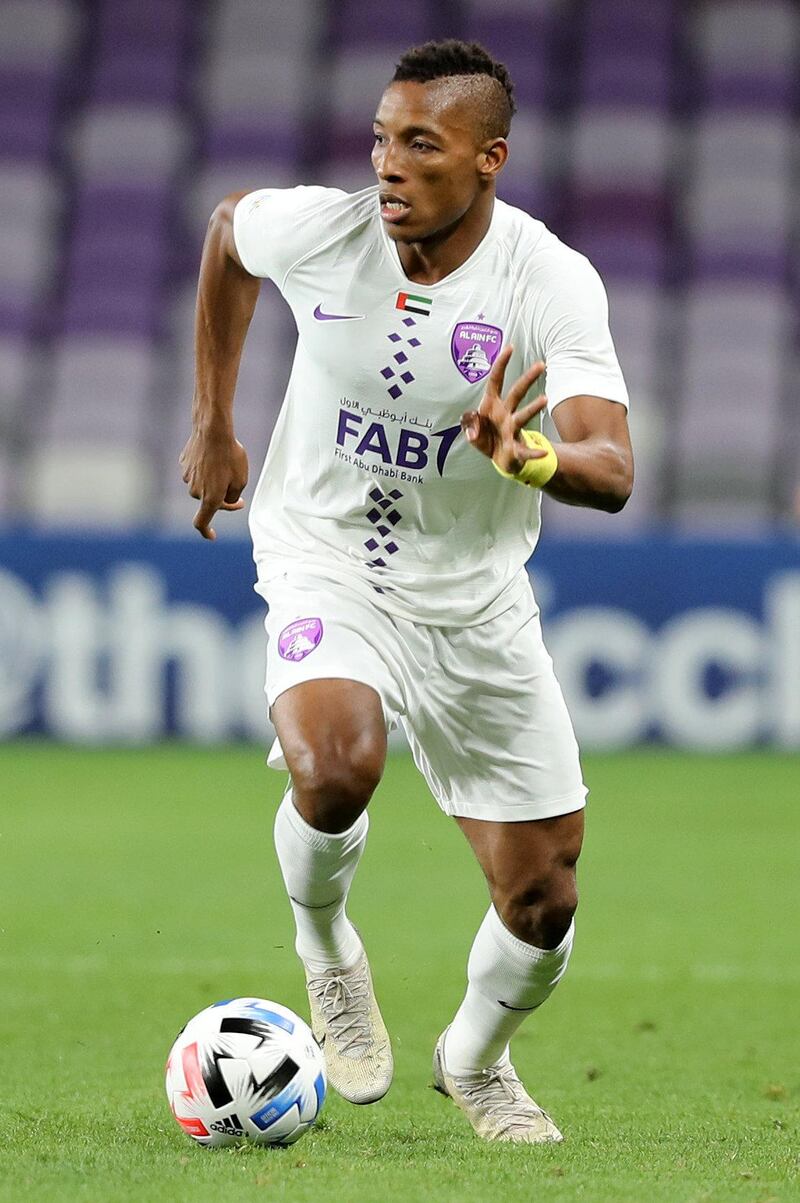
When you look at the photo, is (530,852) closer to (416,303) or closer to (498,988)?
(498,988)

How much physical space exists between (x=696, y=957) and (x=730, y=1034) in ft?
3.71

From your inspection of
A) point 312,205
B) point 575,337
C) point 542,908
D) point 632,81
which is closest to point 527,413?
point 575,337

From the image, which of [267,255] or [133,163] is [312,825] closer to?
[267,255]

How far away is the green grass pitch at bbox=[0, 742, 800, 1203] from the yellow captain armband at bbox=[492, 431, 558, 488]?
1291 mm

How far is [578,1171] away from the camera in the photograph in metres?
3.82

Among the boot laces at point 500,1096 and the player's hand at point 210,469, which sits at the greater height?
the player's hand at point 210,469

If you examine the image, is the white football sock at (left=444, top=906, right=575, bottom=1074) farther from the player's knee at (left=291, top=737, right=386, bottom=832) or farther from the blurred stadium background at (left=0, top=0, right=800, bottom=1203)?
the player's knee at (left=291, top=737, right=386, bottom=832)

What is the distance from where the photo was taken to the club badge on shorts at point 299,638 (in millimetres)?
4199

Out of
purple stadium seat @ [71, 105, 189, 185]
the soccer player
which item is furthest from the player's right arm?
purple stadium seat @ [71, 105, 189, 185]

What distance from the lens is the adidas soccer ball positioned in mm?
3891

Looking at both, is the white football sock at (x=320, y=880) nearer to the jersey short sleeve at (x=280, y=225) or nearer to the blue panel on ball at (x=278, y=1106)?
the blue panel on ball at (x=278, y=1106)

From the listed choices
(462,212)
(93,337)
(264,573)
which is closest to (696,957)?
(264,573)

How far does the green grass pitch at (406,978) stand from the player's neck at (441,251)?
185 cm

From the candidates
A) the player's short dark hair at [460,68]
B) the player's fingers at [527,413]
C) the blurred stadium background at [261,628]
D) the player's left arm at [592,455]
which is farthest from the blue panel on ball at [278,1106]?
the player's short dark hair at [460,68]
